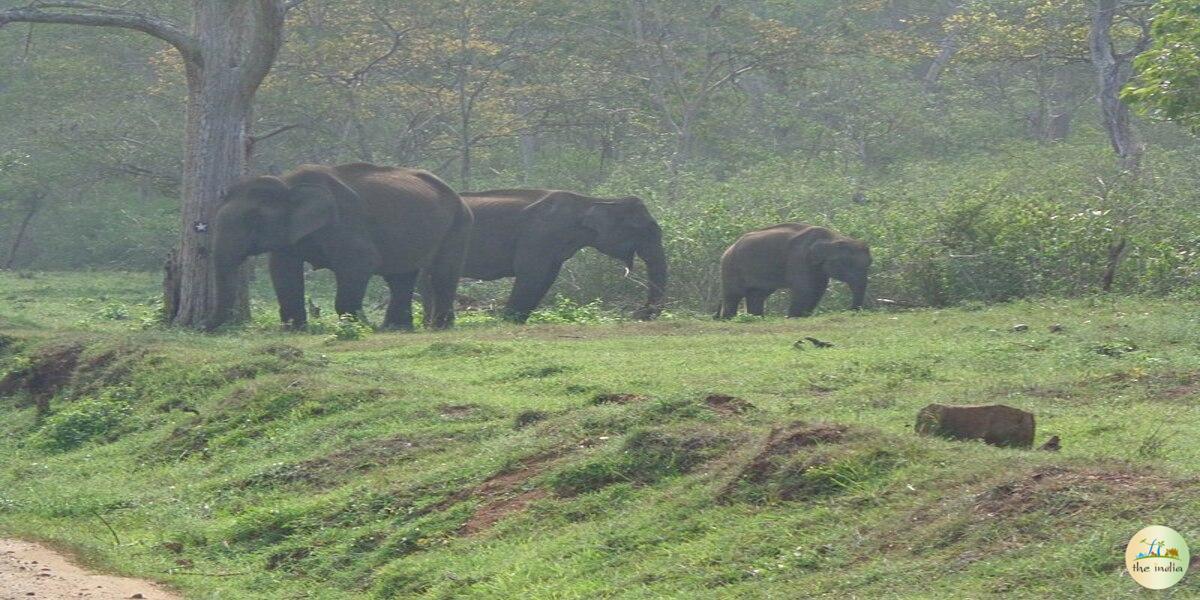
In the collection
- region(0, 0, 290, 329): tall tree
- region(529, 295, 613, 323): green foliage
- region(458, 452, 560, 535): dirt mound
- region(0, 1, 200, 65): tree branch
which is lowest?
region(529, 295, 613, 323): green foliage

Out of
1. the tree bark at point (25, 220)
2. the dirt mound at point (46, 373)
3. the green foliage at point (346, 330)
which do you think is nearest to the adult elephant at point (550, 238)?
the green foliage at point (346, 330)

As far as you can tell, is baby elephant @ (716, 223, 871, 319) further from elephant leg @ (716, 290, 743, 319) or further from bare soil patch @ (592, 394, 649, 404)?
bare soil patch @ (592, 394, 649, 404)

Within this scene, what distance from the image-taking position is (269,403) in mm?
12609

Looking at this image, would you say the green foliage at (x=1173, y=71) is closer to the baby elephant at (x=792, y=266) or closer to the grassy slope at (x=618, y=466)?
the grassy slope at (x=618, y=466)

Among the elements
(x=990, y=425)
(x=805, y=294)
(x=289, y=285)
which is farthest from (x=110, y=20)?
(x=990, y=425)

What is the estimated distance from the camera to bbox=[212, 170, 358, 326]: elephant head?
18.4 m

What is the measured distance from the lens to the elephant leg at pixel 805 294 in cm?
2155

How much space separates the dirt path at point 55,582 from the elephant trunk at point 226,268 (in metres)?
9.15

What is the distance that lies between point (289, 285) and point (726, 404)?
1014 centimetres

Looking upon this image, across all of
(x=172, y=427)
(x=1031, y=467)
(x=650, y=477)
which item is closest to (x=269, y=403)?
(x=172, y=427)

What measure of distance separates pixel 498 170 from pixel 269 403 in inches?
982

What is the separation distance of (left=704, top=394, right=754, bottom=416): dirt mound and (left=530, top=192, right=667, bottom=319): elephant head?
12.3 m

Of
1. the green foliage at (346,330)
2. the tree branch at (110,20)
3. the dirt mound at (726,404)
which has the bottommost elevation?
the green foliage at (346,330)

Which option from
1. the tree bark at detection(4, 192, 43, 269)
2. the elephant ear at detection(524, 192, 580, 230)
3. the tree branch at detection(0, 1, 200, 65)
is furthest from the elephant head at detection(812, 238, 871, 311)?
the tree bark at detection(4, 192, 43, 269)
